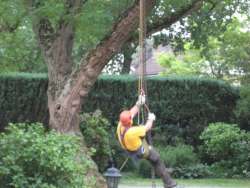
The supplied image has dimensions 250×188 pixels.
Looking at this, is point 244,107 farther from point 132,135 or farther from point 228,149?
point 132,135

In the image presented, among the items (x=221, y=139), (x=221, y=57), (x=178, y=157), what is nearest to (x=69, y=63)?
(x=178, y=157)

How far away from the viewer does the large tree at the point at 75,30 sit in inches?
487

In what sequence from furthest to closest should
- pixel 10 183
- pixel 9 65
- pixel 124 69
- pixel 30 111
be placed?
pixel 124 69
pixel 30 111
pixel 9 65
pixel 10 183

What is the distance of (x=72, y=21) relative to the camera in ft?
42.9

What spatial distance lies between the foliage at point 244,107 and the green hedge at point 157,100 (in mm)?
486

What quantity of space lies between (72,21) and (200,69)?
74.3ft

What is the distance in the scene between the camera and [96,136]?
15.4 metres

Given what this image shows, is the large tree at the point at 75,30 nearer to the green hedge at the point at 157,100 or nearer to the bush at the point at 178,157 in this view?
the bush at the point at 178,157

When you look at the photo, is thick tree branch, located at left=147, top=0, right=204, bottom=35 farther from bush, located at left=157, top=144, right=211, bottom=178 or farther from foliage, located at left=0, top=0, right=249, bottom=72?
bush, located at left=157, top=144, right=211, bottom=178

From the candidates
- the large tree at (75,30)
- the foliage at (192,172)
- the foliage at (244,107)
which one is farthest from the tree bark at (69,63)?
the foliage at (244,107)

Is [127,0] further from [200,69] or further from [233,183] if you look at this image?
[200,69]

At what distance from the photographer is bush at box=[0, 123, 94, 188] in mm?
7762

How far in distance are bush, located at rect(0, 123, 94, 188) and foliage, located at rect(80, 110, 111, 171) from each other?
7.15 m

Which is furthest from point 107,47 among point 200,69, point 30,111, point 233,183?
point 200,69
